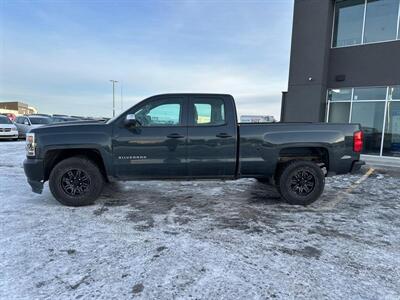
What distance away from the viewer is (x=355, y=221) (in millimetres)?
4398

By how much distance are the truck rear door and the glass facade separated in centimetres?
947

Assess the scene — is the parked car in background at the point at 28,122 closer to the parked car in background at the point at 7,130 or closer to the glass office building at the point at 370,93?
the parked car in background at the point at 7,130

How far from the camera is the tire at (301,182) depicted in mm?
5086

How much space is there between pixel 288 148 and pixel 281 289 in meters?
2.94

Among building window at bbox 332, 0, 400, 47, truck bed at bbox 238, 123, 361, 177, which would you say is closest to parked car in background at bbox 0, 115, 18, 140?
truck bed at bbox 238, 123, 361, 177

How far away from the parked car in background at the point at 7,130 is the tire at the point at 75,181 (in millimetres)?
15495

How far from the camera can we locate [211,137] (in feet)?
16.0

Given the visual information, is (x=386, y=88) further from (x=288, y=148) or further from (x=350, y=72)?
(x=288, y=148)

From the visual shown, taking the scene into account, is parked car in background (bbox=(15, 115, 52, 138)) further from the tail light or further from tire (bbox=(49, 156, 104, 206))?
the tail light

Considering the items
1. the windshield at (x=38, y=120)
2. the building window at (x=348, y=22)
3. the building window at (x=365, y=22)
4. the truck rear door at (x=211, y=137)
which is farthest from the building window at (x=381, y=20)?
the windshield at (x=38, y=120)

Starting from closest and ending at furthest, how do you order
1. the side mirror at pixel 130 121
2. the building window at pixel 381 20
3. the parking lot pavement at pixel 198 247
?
the parking lot pavement at pixel 198 247 < the side mirror at pixel 130 121 < the building window at pixel 381 20

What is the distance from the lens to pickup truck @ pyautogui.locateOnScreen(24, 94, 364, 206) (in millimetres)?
4738

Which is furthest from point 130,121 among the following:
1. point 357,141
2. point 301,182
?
point 357,141

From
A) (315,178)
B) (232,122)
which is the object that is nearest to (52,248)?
(232,122)
